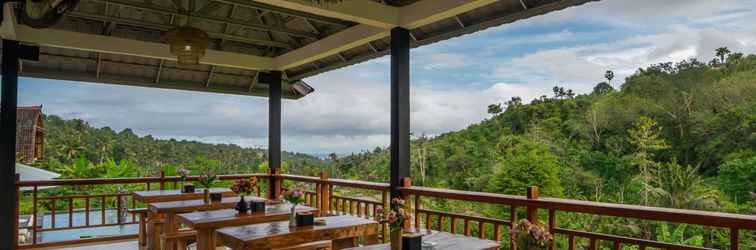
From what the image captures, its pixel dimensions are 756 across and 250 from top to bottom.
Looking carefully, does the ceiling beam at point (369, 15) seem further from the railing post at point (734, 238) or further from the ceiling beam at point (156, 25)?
the railing post at point (734, 238)

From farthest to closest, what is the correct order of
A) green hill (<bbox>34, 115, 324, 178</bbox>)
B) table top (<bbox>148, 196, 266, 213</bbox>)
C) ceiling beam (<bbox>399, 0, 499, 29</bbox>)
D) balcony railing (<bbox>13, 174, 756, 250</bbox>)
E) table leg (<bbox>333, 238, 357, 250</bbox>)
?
1. green hill (<bbox>34, 115, 324, 178</bbox>)
2. table top (<bbox>148, 196, 266, 213</bbox>)
3. ceiling beam (<bbox>399, 0, 499, 29</bbox>)
4. table leg (<bbox>333, 238, 357, 250</bbox>)
5. balcony railing (<bbox>13, 174, 756, 250</bbox>)

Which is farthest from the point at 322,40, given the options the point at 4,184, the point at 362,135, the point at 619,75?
the point at 619,75

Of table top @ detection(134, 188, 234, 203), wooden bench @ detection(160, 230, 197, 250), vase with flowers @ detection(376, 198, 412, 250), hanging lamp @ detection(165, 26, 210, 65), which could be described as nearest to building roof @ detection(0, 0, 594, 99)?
hanging lamp @ detection(165, 26, 210, 65)

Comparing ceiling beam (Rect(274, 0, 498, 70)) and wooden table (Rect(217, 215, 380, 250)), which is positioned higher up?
ceiling beam (Rect(274, 0, 498, 70))

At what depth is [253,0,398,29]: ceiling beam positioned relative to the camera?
4.20 m

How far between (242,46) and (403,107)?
3.38 m

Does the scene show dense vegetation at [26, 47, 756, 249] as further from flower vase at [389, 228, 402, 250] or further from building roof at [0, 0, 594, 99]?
flower vase at [389, 228, 402, 250]

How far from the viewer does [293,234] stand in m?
3.24

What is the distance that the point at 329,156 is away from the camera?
48.8 feet

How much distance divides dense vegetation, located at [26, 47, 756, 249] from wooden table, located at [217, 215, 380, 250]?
835 centimetres

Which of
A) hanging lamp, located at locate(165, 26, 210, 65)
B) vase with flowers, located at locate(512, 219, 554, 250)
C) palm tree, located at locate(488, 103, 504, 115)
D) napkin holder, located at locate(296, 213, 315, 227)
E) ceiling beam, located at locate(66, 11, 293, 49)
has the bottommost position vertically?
napkin holder, located at locate(296, 213, 315, 227)

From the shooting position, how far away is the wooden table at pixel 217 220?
11.9 feet

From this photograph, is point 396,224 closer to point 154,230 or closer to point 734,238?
point 734,238

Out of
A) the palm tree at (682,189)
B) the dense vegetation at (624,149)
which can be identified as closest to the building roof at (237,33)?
the dense vegetation at (624,149)
